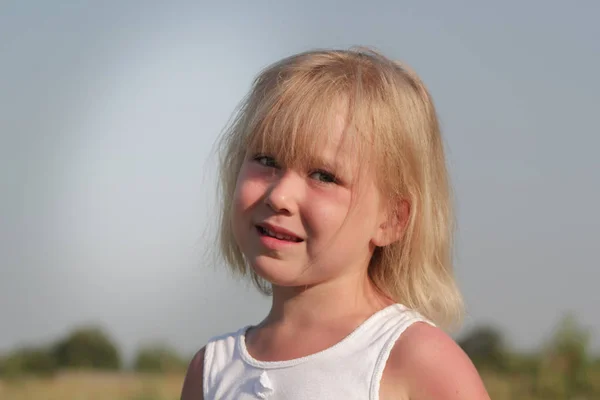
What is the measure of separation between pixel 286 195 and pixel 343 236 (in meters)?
0.19

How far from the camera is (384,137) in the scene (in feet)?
7.78

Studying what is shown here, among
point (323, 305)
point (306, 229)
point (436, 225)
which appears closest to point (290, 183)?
point (306, 229)

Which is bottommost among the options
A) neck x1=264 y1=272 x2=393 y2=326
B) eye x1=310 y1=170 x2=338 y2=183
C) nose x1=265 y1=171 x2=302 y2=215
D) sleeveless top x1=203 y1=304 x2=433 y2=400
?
sleeveless top x1=203 y1=304 x2=433 y2=400

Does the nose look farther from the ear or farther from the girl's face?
the ear

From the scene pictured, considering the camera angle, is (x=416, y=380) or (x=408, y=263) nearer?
(x=416, y=380)

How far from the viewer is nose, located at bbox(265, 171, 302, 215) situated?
7.41 feet

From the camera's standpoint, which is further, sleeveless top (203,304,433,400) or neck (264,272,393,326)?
neck (264,272,393,326)

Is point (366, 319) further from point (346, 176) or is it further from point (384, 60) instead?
point (384, 60)

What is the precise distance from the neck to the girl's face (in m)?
0.05

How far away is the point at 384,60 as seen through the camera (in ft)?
8.55

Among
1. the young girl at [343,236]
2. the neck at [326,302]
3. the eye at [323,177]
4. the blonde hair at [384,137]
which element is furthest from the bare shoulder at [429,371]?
the eye at [323,177]

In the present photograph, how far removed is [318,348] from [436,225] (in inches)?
20.4

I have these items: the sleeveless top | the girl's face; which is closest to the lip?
the girl's face

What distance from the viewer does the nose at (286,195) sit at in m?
2.26
